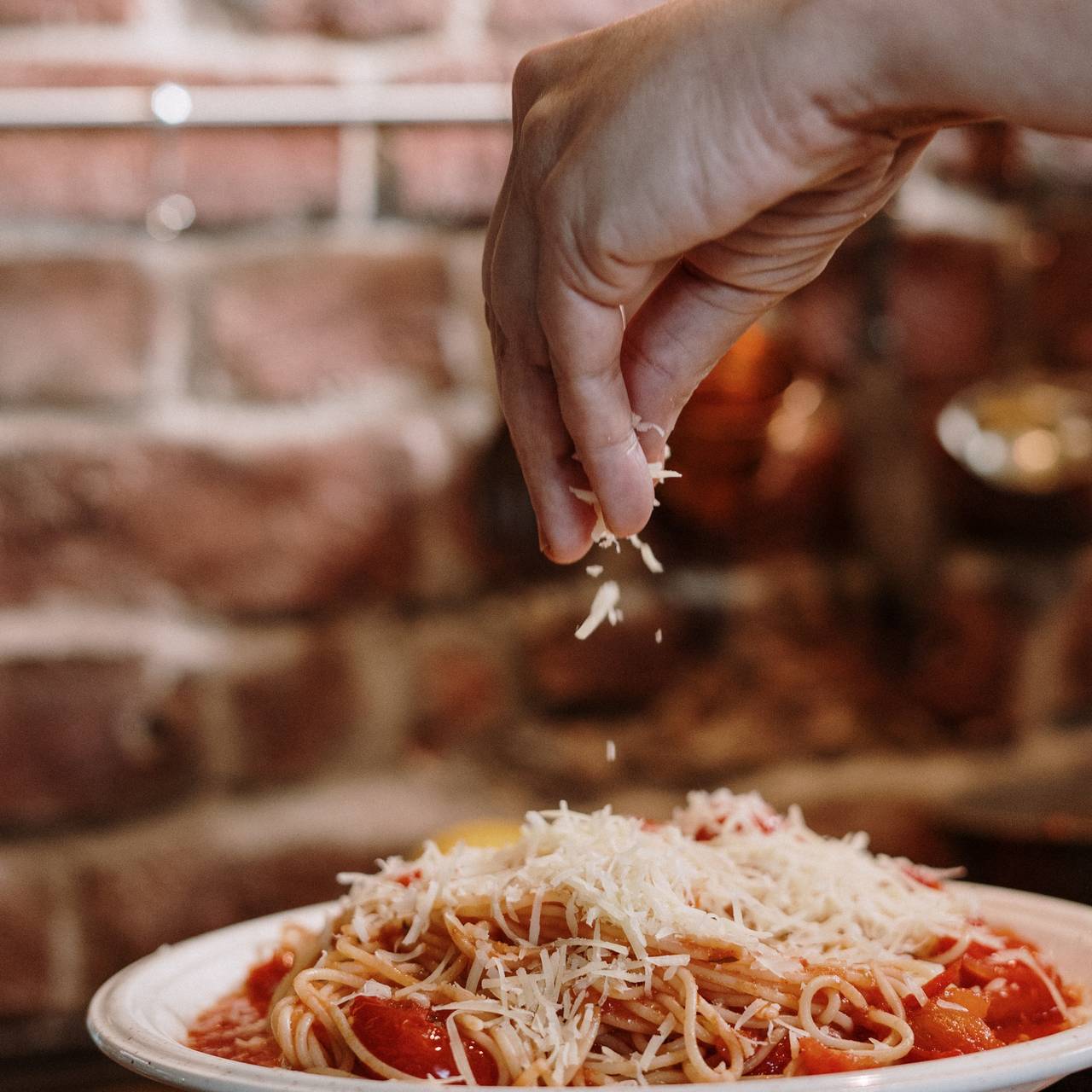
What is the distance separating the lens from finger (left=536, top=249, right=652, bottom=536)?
0.79 meters

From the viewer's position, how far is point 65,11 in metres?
1.77

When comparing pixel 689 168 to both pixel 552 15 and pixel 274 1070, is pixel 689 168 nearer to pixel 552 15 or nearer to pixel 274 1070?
pixel 274 1070

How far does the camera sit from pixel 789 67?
2.34ft

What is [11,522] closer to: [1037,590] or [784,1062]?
[784,1062]

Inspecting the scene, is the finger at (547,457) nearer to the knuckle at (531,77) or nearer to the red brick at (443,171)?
the knuckle at (531,77)

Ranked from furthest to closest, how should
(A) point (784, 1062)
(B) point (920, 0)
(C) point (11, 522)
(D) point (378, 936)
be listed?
(C) point (11, 522) < (D) point (378, 936) < (A) point (784, 1062) < (B) point (920, 0)

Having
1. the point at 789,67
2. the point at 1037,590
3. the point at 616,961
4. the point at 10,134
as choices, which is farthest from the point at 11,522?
the point at 1037,590

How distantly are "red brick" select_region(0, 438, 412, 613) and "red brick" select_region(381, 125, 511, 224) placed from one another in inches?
13.4

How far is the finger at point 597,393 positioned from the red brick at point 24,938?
3.96 feet

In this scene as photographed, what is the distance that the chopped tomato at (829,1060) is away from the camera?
32.1 inches

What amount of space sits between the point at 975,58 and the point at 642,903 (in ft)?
1.78

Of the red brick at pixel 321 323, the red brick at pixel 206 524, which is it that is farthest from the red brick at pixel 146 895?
the red brick at pixel 321 323

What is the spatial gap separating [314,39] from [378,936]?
132 centimetres

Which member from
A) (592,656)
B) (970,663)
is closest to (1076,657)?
(970,663)
